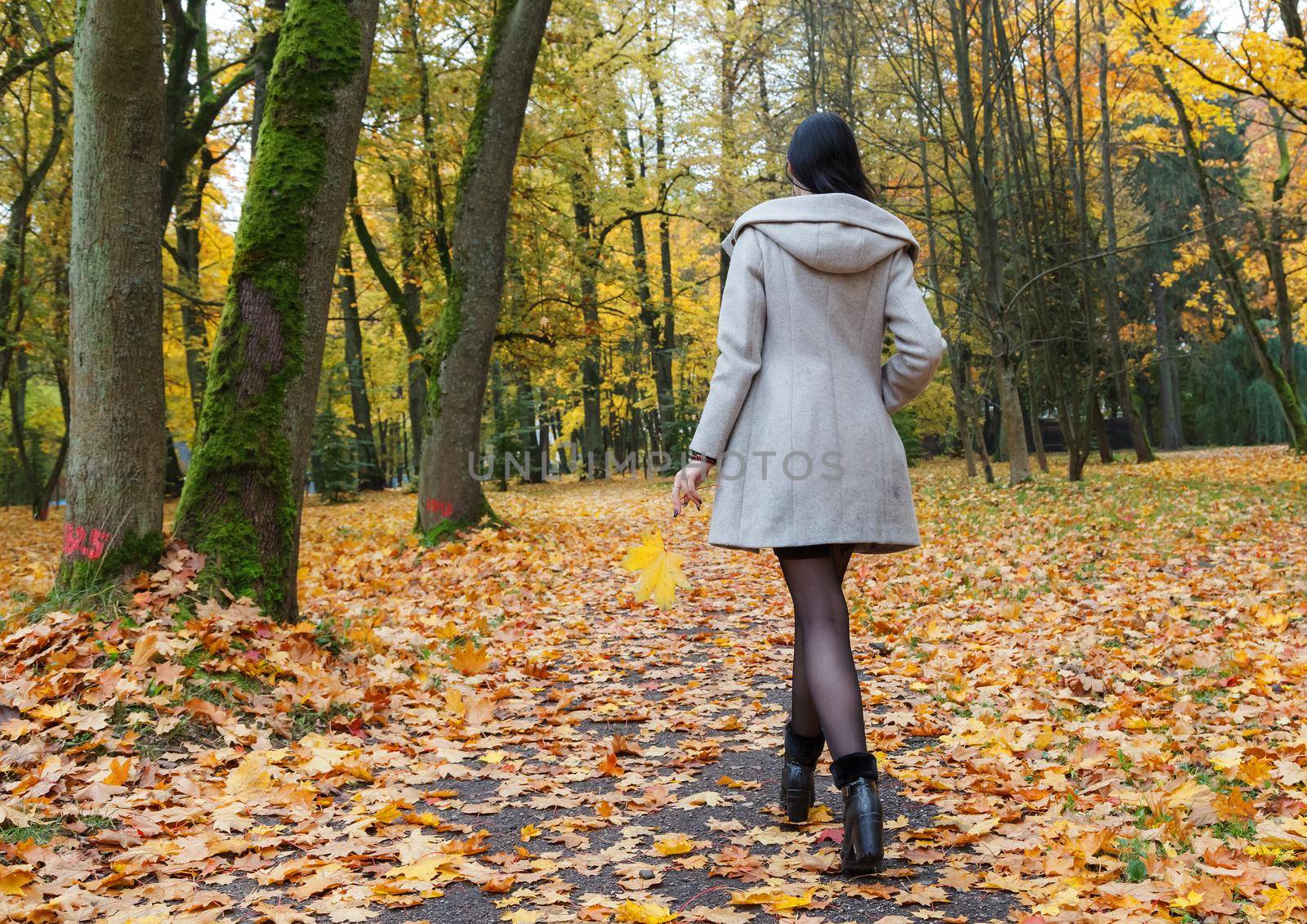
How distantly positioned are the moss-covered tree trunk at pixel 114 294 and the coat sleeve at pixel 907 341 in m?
3.74

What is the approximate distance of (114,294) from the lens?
15.9ft

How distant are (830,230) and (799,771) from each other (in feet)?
5.53

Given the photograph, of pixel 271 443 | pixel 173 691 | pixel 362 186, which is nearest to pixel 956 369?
pixel 362 186

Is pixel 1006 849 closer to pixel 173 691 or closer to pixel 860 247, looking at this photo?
pixel 860 247

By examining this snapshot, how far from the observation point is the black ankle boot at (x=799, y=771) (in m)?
3.02

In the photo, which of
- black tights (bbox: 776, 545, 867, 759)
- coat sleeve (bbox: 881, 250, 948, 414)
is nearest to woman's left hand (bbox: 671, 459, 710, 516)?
black tights (bbox: 776, 545, 867, 759)

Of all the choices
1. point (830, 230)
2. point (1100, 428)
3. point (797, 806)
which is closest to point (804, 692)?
point (797, 806)

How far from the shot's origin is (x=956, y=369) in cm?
1767

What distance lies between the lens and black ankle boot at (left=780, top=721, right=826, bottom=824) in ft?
9.90

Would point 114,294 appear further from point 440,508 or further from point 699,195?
point 699,195

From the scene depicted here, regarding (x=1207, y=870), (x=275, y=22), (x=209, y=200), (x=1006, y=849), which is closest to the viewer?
(x=1207, y=870)

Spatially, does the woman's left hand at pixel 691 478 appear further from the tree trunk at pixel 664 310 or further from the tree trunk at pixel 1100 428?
the tree trunk at pixel 664 310

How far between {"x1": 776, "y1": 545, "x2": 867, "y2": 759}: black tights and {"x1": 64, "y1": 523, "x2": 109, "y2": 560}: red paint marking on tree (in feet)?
11.4

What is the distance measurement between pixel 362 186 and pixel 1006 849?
60.2ft
